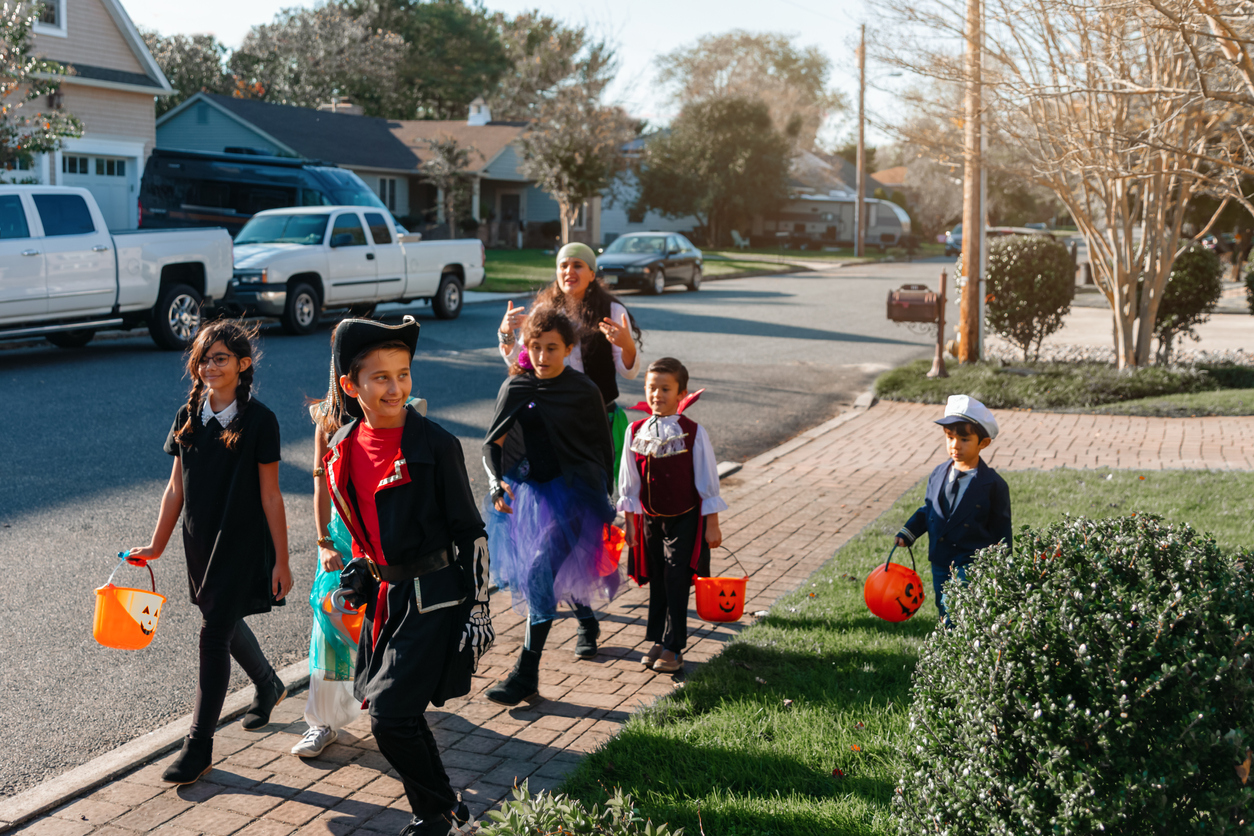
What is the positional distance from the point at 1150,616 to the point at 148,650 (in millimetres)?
4479

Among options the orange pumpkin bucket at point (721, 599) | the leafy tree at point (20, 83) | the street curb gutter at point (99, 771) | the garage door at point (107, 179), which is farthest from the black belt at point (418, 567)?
the garage door at point (107, 179)

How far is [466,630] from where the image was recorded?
3486mm

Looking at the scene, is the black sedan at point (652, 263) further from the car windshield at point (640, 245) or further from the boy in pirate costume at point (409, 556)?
the boy in pirate costume at point (409, 556)

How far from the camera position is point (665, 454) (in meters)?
5.01

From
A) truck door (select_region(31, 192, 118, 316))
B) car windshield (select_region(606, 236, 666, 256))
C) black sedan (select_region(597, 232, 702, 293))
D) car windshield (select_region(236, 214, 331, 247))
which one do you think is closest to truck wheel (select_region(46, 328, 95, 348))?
truck door (select_region(31, 192, 118, 316))

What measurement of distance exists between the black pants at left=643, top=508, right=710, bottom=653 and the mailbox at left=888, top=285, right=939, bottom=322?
9421mm

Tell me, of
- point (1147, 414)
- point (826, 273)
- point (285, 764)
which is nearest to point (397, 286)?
point (1147, 414)

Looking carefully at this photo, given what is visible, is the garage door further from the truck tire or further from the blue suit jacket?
the blue suit jacket

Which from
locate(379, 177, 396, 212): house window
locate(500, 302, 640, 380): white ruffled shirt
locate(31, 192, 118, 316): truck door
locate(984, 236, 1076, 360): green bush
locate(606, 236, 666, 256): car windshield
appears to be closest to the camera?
locate(500, 302, 640, 380): white ruffled shirt

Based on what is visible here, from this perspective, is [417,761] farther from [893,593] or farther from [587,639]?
[893,593]

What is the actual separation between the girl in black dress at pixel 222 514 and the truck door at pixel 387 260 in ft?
48.4

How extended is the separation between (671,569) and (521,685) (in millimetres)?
855

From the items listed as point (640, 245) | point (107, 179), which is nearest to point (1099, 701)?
point (640, 245)

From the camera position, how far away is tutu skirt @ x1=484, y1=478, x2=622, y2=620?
484 cm
